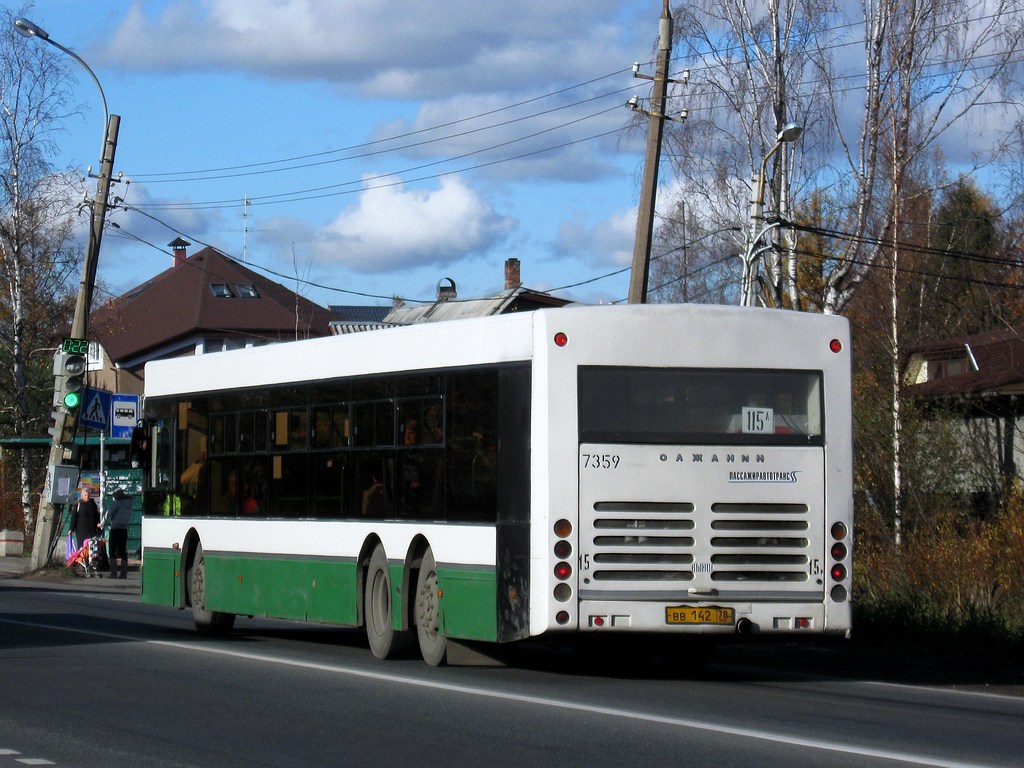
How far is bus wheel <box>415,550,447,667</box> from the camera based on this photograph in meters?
14.2

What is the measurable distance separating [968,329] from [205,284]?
39956mm

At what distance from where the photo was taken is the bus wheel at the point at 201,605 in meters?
18.6

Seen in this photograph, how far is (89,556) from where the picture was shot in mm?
32656

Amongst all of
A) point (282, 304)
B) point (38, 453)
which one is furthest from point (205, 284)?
point (38, 453)

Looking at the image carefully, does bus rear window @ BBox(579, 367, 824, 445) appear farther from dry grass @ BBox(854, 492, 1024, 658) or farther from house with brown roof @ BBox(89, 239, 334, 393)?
house with brown roof @ BBox(89, 239, 334, 393)

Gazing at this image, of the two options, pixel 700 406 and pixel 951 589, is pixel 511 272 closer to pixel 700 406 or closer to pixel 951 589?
pixel 951 589

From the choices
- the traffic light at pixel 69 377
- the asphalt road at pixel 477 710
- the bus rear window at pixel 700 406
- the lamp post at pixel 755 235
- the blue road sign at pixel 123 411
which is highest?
the lamp post at pixel 755 235

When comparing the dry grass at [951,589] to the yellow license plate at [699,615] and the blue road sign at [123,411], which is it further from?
the blue road sign at [123,411]

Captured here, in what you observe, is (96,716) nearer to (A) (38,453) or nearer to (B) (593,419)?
(B) (593,419)

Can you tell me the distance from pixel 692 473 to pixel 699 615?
1.11 metres

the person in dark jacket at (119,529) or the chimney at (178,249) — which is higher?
the chimney at (178,249)

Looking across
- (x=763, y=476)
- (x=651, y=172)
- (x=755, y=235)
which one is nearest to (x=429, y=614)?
(x=763, y=476)

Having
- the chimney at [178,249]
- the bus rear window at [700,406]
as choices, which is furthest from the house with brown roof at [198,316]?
the bus rear window at [700,406]

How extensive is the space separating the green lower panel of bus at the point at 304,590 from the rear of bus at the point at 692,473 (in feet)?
2.50
